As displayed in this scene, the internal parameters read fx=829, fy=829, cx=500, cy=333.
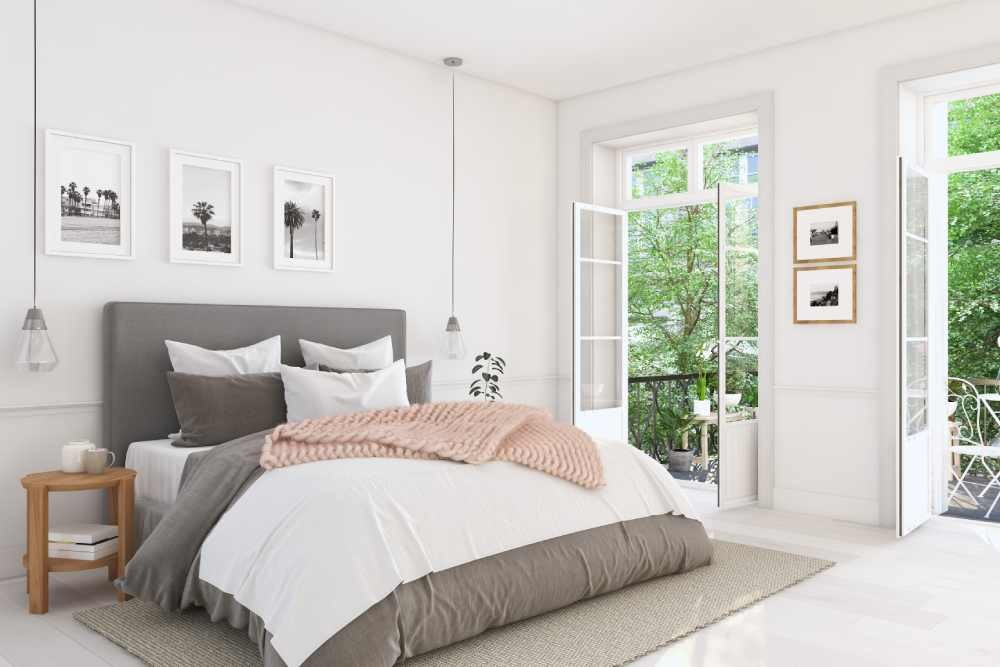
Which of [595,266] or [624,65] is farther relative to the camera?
[595,266]

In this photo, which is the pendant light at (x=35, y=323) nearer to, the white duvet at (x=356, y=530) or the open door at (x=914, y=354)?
the white duvet at (x=356, y=530)

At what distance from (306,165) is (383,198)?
1.90 ft

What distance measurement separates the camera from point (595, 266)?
5922mm

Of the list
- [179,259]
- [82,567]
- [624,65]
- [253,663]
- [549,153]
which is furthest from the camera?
[549,153]

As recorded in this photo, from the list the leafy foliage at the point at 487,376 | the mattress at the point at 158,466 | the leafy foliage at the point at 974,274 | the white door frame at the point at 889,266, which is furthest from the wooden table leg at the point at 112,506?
the leafy foliage at the point at 974,274

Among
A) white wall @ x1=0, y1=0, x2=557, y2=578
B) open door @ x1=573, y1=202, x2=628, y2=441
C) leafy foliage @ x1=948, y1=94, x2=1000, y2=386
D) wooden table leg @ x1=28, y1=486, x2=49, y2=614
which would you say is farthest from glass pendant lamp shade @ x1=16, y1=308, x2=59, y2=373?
leafy foliage @ x1=948, y1=94, x2=1000, y2=386

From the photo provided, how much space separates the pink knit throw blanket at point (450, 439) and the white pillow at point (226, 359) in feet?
3.10

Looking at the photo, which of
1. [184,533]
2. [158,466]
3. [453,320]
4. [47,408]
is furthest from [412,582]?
[453,320]

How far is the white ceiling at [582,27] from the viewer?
4.49 m

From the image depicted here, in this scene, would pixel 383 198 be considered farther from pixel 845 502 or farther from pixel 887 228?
pixel 845 502

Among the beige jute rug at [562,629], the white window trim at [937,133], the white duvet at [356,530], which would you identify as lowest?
the beige jute rug at [562,629]

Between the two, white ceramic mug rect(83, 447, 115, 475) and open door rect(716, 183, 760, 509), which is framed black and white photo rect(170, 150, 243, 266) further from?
open door rect(716, 183, 760, 509)

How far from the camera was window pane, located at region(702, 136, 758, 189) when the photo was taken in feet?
18.5

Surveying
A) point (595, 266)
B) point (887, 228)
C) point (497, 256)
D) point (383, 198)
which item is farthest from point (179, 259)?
point (887, 228)
